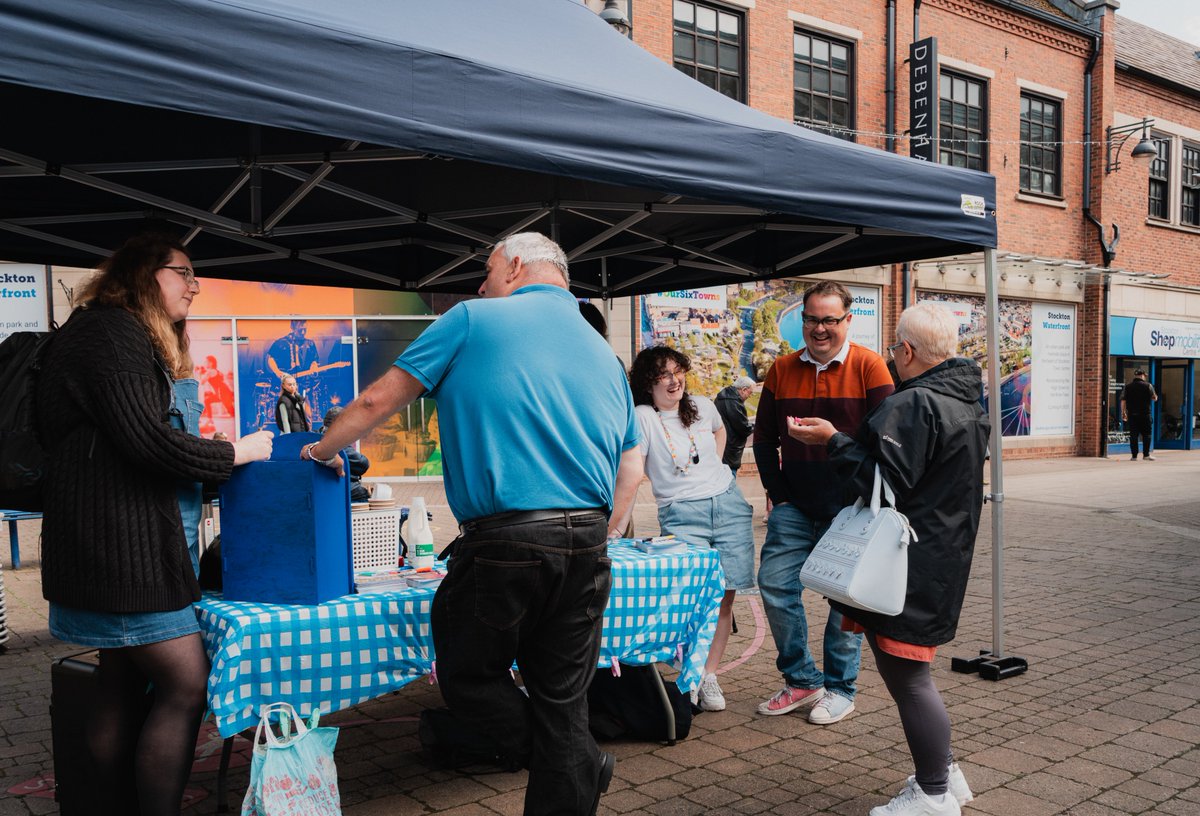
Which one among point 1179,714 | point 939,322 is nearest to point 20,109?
point 939,322

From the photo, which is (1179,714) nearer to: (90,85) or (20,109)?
(90,85)

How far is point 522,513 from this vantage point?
2566 millimetres

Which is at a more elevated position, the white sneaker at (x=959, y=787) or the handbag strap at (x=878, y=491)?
the handbag strap at (x=878, y=491)

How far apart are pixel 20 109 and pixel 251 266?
2.61m

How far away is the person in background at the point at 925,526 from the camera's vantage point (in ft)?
10.6

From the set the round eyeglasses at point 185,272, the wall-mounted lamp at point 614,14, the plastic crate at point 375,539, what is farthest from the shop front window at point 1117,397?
the round eyeglasses at point 185,272

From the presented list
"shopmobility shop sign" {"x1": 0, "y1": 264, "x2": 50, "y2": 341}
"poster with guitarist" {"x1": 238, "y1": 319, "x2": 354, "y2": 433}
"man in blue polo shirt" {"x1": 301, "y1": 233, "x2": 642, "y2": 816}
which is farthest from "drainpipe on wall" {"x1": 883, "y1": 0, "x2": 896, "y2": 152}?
"man in blue polo shirt" {"x1": 301, "y1": 233, "x2": 642, "y2": 816}

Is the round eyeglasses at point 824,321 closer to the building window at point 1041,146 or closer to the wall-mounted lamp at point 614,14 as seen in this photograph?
the wall-mounted lamp at point 614,14

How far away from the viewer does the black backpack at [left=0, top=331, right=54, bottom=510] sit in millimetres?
2723

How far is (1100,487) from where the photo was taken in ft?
47.5

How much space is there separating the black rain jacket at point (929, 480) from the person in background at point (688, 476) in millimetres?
1273

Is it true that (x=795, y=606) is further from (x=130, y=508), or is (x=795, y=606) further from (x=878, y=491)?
(x=130, y=508)

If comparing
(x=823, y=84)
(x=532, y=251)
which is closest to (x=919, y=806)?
(x=532, y=251)

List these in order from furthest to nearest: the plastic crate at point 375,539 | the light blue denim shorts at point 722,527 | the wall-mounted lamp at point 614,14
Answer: the wall-mounted lamp at point 614,14, the light blue denim shorts at point 722,527, the plastic crate at point 375,539
